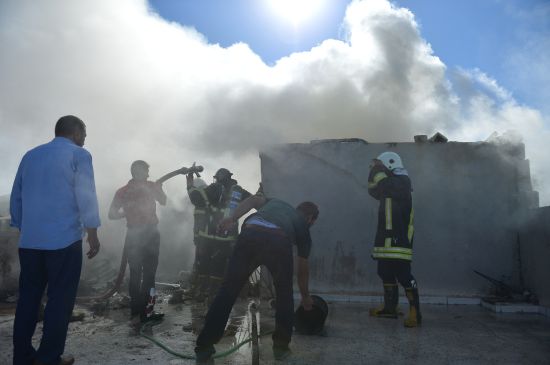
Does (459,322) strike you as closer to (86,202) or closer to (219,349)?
(219,349)

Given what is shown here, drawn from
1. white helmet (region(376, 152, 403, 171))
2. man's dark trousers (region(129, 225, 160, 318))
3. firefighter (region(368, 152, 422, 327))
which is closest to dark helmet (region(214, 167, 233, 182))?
man's dark trousers (region(129, 225, 160, 318))

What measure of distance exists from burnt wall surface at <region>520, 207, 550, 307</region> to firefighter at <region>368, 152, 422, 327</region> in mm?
2012

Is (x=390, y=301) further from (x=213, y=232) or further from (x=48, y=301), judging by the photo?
(x=48, y=301)

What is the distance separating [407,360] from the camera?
349cm

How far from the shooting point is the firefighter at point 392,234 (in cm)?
500

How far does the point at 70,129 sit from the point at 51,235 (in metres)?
0.84

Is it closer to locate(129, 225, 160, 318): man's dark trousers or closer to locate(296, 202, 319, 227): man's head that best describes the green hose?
locate(129, 225, 160, 318): man's dark trousers

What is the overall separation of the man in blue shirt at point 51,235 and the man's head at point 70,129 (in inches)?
3.7

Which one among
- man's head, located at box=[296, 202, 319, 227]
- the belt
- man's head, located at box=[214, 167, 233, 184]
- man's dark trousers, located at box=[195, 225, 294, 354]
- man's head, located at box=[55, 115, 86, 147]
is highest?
man's head, located at box=[214, 167, 233, 184]

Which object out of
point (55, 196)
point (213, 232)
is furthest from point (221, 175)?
point (55, 196)

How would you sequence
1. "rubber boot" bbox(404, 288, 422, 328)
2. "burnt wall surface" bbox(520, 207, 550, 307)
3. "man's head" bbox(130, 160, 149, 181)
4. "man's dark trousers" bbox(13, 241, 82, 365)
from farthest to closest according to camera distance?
1. "burnt wall surface" bbox(520, 207, 550, 307)
2. "man's head" bbox(130, 160, 149, 181)
3. "rubber boot" bbox(404, 288, 422, 328)
4. "man's dark trousers" bbox(13, 241, 82, 365)

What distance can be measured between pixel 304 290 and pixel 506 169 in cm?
455

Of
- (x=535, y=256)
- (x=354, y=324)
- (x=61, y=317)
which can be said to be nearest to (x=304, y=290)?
(x=354, y=324)

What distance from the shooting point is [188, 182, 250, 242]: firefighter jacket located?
629cm
